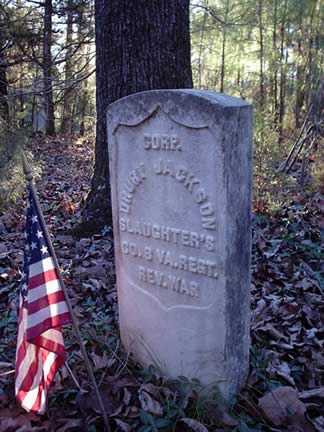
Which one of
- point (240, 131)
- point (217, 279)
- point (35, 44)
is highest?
point (35, 44)

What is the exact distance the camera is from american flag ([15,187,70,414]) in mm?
2102

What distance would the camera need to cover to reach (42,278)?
2129 millimetres

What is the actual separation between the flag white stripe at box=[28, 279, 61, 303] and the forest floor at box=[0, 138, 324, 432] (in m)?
0.73

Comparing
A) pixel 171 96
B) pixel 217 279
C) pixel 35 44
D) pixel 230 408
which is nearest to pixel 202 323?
pixel 217 279

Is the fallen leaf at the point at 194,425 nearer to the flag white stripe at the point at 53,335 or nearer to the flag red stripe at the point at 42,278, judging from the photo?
the flag white stripe at the point at 53,335

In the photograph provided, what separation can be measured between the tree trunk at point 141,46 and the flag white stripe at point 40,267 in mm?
2611

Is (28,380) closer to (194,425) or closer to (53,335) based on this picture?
(53,335)

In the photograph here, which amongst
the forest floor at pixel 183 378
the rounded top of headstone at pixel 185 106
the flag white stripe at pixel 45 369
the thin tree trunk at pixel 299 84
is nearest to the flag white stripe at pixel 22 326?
the flag white stripe at pixel 45 369

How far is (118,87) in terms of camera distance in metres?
4.43

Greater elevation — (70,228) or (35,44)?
(35,44)

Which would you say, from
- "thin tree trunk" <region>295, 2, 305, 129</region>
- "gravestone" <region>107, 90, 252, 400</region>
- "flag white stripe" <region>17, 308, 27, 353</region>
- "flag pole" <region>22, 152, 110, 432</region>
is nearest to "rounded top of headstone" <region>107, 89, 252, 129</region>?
"gravestone" <region>107, 90, 252, 400</region>

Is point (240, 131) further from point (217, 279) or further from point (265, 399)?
point (265, 399)

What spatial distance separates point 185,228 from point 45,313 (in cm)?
81

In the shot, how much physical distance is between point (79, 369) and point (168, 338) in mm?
576
